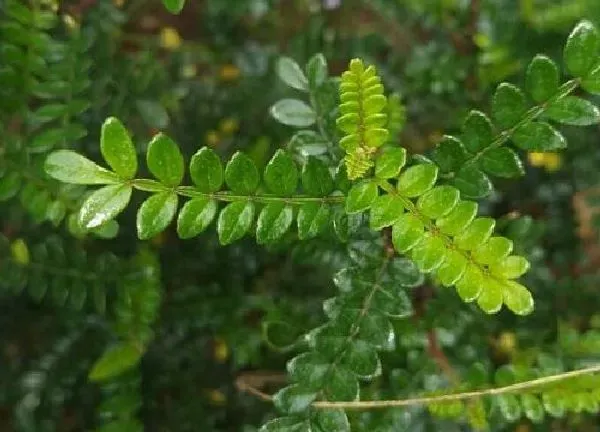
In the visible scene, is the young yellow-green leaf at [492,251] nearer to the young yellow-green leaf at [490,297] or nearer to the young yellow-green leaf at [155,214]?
the young yellow-green leaf at [490,297]

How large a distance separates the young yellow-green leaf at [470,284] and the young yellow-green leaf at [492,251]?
0.01m

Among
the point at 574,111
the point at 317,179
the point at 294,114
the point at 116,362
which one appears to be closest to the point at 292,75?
the point at 294,114

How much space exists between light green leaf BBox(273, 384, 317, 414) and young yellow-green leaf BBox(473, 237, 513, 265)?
22 cm

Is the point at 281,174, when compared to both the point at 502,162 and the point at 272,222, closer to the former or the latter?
the point at 272,222

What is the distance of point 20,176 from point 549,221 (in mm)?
811

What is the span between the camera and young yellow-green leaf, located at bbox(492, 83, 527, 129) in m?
0.76

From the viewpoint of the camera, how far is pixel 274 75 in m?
1.41

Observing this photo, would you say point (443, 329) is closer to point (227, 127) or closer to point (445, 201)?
point (445, 201)

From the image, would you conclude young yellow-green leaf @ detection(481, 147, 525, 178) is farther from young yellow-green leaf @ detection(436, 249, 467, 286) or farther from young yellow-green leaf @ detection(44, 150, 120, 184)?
young yellow-green leaf @ detection(44, 150, 120, 184)

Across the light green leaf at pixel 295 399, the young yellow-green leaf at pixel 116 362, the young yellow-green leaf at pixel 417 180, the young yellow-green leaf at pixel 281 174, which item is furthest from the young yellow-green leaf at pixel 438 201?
the young yellow-green leaf at pixel 116 362

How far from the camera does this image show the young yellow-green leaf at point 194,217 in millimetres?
733

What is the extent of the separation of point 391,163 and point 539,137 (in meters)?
0.14

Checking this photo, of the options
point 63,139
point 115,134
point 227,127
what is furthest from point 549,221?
point 115,134

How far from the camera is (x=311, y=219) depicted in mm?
766
